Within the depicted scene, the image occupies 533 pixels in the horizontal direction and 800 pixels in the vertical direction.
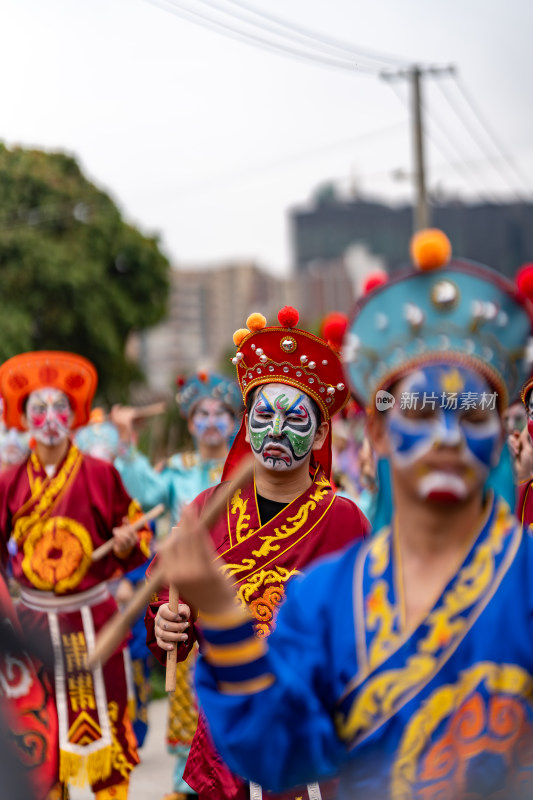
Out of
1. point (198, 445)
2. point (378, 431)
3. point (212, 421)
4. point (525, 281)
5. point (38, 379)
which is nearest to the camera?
point (378, 431)

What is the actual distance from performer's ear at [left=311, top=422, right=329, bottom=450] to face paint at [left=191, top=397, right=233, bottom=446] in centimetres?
275

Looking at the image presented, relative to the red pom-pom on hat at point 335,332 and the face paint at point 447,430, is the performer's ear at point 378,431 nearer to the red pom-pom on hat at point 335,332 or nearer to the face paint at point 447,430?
the face paint at point 447,430

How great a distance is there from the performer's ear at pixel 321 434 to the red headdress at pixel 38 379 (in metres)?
1.95

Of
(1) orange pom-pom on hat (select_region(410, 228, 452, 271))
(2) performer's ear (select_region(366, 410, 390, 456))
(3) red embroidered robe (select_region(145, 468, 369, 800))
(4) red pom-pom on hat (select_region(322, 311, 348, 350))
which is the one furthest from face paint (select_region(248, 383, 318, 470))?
(1) orange pom-pom on hat (select_region(410, 228, 452, 271))

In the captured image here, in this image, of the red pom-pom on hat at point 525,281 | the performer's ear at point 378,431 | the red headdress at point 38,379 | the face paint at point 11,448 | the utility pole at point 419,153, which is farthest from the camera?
the utility pole at point 419,153

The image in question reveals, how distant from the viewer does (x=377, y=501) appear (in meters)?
2.40

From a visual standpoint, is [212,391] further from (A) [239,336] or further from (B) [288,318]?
(B) [288,318]

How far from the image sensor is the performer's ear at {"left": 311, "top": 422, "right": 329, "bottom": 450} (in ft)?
13.3

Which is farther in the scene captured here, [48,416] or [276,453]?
[48,416]

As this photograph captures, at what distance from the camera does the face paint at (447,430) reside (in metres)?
2.17

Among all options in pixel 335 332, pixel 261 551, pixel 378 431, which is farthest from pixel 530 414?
pixel 378 431

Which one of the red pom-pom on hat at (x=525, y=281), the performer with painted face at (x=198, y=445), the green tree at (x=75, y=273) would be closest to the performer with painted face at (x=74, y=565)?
the performer with painted face at (x=198, y=445)

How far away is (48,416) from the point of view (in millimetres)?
5484

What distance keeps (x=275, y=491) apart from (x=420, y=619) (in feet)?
5.78
